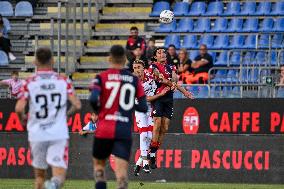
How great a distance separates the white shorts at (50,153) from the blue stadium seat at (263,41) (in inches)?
617

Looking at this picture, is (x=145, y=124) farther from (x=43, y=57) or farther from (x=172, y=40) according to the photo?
(x=172, y=40)

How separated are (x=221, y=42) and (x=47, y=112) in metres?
17.6

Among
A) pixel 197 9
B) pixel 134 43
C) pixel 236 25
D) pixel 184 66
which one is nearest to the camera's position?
pixel 184 66

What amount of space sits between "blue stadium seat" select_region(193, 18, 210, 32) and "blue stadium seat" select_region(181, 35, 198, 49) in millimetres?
355

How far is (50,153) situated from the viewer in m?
12.2

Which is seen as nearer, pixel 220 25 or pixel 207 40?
pixel 207 40

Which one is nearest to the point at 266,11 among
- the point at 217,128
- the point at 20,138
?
the point at 217,128

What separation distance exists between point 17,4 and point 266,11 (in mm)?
8222

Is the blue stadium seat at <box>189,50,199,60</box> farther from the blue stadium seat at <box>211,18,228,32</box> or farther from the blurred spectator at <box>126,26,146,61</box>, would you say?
the blurred spectator at <box>126,26,146,61</box>

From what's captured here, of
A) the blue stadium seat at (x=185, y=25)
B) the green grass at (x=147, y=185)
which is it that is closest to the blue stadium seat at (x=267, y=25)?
the blue stadium seat at (x=185, y=25)

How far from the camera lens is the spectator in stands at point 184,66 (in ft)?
86.9

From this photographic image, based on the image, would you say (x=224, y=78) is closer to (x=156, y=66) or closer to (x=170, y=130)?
(x=170, y=130)

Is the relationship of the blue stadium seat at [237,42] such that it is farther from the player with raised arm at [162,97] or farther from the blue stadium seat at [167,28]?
the player with raised arm at [162,97]

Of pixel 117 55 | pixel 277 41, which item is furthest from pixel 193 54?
pixel 117 55
